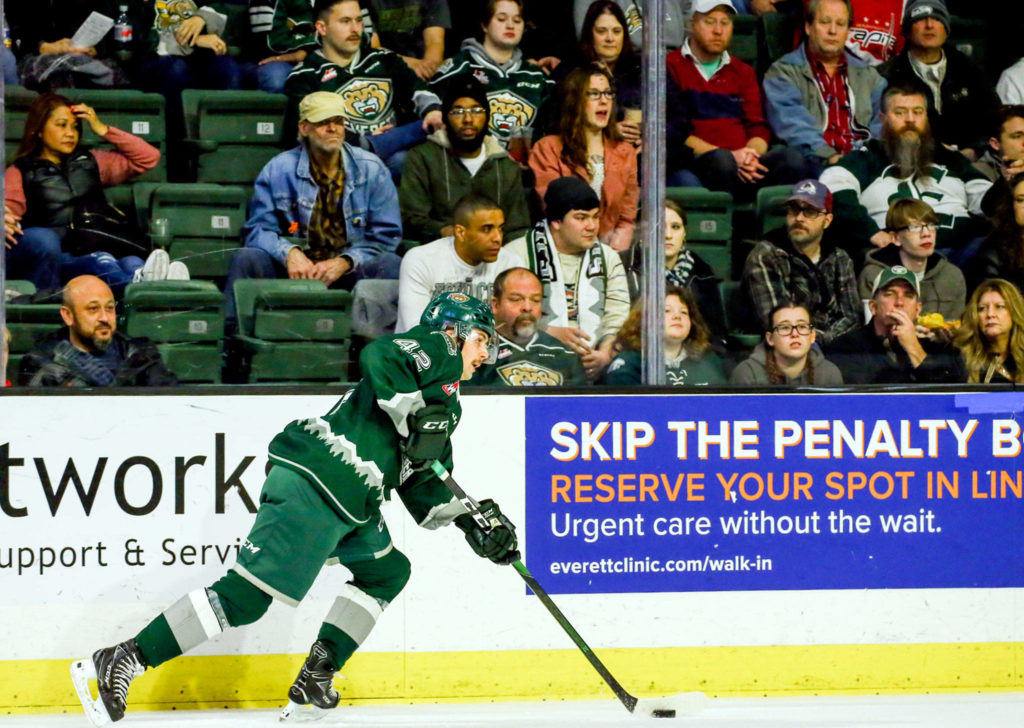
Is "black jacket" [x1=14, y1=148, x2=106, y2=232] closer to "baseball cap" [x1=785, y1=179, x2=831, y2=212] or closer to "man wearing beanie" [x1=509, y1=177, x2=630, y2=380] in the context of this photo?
"man wearing beanie" [x1=509, y1=177, x2=630, y2=380]

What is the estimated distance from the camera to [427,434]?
131 inches

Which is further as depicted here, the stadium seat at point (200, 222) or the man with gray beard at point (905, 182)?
the man with gray beard at point (905, 182)

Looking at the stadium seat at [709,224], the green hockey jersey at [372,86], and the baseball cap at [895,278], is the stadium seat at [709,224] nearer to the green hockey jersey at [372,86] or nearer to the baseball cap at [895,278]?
the baseball cap at [895,278]

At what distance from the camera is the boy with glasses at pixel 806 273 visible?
408cm

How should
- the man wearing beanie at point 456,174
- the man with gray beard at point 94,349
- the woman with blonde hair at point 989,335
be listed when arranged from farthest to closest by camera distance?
the woman with blonde hair at point 989,335, the man wearing beanie at point 456,174, the man with gray beard at point 94,349

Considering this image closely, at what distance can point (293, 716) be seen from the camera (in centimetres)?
359

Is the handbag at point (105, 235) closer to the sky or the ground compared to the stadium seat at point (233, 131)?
closer to the ground

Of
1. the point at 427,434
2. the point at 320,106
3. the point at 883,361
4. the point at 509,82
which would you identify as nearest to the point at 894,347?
the point at 883,361

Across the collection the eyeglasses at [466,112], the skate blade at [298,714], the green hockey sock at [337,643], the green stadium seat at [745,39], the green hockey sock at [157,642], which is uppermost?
the green stadium seat at [745,39]

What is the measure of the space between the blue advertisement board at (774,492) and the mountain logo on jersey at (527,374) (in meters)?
0.16

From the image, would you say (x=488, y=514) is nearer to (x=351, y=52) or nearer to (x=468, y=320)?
(x=468, y=320)

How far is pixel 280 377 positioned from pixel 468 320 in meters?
0.68

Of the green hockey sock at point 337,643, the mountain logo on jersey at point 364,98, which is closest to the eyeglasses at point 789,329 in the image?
the mountain logo on jersey at point 364,98

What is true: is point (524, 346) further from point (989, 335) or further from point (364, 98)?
point (989, 335)
